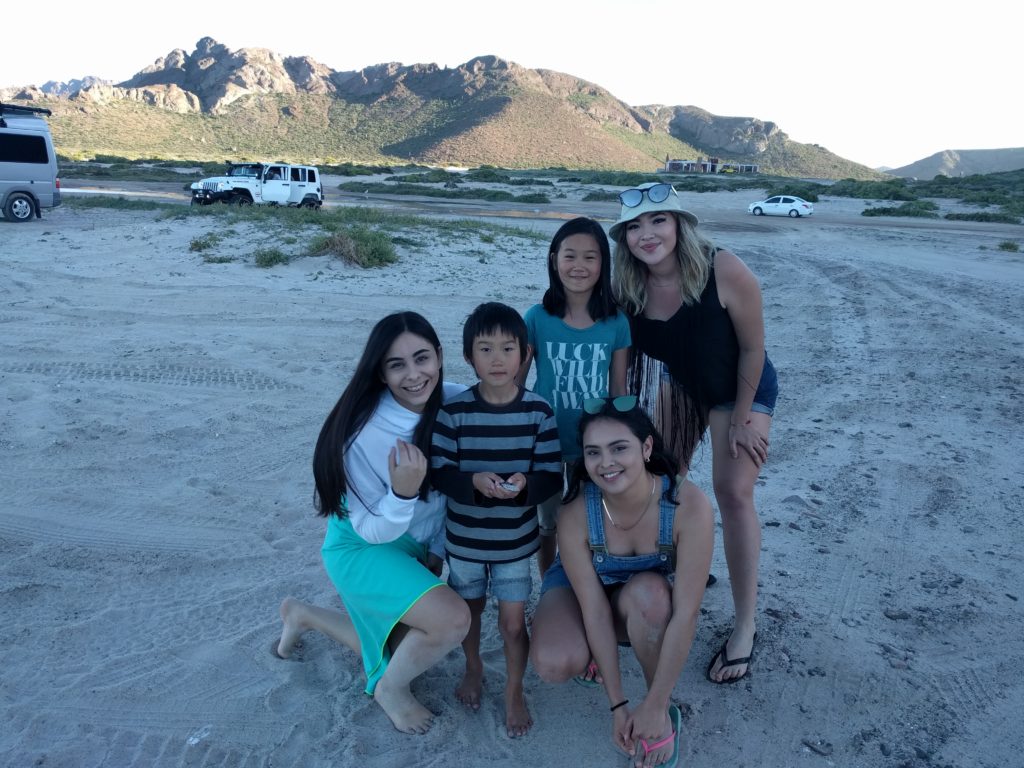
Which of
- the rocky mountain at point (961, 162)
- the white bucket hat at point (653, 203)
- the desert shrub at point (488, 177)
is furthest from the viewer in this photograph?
the rocky mountain at point (961, 162)

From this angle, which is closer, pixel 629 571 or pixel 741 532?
pixel 629 571

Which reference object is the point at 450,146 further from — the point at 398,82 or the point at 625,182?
the point at 625,182

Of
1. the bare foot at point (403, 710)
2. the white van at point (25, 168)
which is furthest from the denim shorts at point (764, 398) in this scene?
the white van at point (25, 168)

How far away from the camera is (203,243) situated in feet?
35.9

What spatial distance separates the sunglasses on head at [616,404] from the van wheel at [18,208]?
56.2ft

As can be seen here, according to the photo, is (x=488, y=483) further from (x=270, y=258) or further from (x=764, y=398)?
(x=270, y=258)

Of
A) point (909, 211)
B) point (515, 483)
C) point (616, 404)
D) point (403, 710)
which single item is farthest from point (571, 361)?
point (909, 211)

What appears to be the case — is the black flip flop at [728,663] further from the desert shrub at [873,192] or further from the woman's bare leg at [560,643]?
the desert shrub at [873,192]

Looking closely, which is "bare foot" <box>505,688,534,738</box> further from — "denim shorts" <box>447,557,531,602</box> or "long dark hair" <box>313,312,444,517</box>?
"long dark hair" <box>313,312,444,517</box>

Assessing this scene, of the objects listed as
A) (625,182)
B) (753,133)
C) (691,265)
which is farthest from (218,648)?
(753,133)

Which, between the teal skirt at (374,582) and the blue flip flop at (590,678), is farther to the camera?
the blue flip flop at (590,678)

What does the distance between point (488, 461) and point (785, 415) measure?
3922 mm

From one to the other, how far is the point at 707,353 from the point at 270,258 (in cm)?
869

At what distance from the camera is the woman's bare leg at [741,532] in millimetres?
2773
